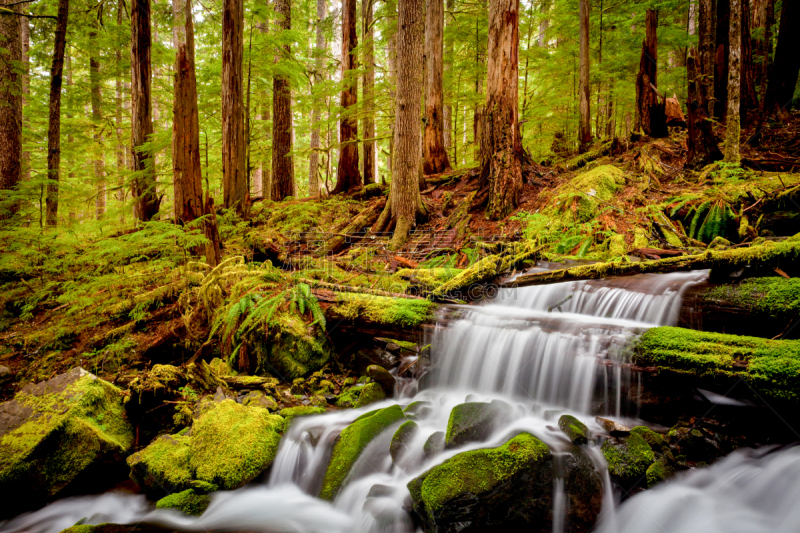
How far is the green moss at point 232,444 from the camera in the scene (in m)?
3.63

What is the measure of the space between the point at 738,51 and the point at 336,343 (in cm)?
826

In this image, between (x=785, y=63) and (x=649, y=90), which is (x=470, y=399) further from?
(x=785, y=63)

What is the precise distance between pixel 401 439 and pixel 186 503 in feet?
6.43

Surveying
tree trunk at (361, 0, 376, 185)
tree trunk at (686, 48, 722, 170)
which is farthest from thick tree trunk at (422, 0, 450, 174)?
tree trunk at (686, 48, 722, 170)

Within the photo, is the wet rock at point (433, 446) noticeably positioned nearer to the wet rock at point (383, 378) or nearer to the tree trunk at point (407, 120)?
the wet rock at point (383, 378)

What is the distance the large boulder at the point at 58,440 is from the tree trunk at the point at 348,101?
351 inches

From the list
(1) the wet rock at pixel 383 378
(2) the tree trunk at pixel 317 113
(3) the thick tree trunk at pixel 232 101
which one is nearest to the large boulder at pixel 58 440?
(1) the wet rock at pixel 383 378

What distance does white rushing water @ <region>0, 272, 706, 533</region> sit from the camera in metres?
3.42

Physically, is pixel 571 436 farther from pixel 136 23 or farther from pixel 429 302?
pixel 136 23

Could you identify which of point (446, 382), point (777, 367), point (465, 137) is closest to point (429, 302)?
point (446, 382)

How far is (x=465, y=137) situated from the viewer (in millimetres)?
24891

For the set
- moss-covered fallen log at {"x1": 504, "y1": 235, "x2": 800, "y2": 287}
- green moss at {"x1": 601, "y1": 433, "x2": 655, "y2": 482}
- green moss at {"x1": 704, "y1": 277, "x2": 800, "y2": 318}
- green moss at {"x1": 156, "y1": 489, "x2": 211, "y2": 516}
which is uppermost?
moss-covered fallen log at {"x1": 504, "y1": 235, "x2": 800, "y2": 287}

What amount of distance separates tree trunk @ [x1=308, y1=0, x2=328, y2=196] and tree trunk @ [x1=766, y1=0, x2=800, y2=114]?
11219 millimetres

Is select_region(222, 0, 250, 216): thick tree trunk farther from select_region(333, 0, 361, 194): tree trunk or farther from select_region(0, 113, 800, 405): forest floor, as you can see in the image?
select_region(333, 0, 361, 194): tree trunk
